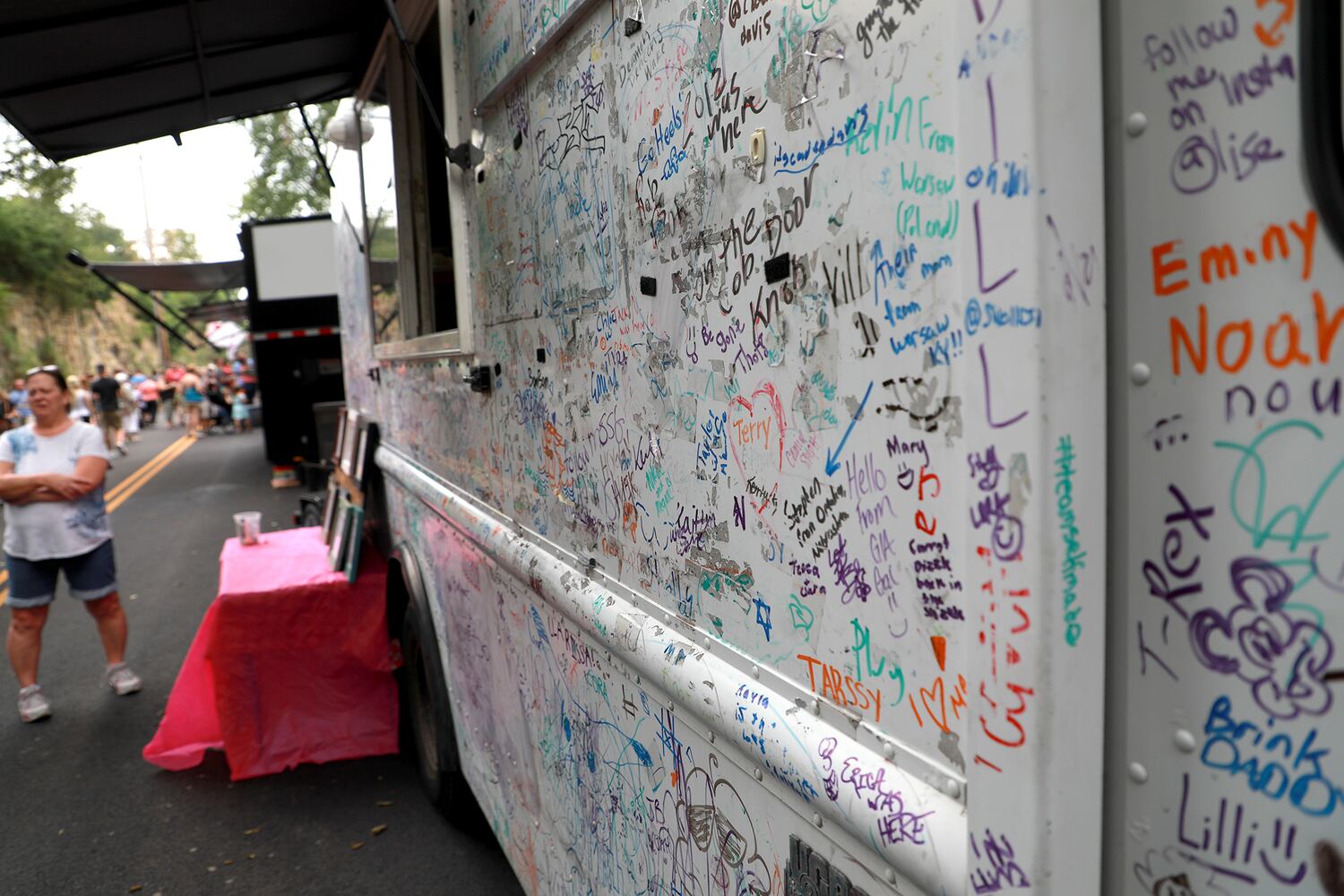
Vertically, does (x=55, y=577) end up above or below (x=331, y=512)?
below

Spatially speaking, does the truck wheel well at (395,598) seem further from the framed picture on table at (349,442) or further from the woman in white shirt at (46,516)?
the woman in white shirt at (46,516)

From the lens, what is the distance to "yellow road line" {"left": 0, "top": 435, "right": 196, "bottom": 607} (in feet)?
32.2

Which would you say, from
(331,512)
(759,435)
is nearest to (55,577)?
(331,512)

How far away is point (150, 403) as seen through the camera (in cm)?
3112

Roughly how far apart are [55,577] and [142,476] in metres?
12.8

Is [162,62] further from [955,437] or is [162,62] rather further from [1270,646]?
[1270,646]

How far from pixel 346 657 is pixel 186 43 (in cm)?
288

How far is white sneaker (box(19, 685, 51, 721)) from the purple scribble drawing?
258 inches

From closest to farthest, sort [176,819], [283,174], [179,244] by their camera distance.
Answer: [176,819] → [283,174] → [179,244]

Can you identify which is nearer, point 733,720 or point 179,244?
point 733,720

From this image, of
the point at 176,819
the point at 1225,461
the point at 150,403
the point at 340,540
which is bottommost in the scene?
the point at 176,819

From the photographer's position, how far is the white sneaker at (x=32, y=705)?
5.75 meters

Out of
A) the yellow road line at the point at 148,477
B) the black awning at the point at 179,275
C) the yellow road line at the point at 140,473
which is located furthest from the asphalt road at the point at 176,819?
the black awning at the point at 179,275

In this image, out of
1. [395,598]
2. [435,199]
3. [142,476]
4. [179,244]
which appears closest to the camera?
[435,199]
